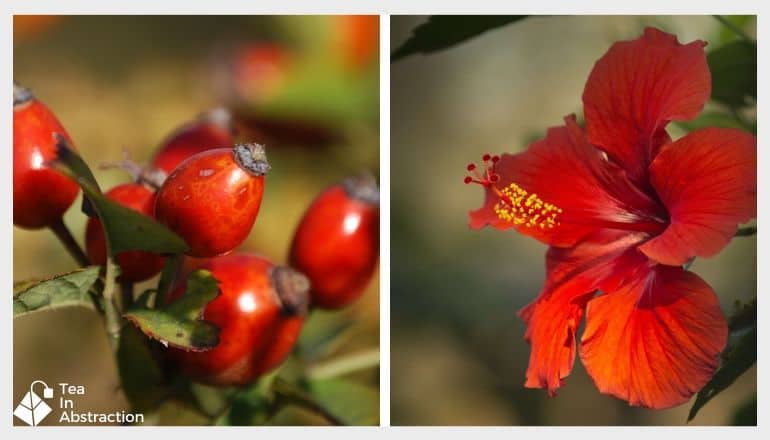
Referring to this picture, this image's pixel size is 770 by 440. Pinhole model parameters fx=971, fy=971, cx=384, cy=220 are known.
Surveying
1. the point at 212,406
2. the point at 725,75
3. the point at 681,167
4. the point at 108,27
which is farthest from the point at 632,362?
the point at 108,27

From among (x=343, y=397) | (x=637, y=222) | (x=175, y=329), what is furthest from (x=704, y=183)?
(x=175, y=329)

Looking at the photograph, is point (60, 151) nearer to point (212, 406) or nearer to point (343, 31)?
point (212, 406)

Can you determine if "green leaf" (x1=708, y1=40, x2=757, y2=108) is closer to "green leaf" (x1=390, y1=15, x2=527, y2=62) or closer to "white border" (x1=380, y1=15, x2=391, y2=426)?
"green leaf" (x1=390, y1=15, x2=527, y2=62)

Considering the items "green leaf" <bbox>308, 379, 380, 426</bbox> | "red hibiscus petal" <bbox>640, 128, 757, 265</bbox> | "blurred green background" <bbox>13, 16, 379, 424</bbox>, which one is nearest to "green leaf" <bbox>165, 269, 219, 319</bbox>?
"green leaf" <bbox>308, 379, 380, 426</bbox>

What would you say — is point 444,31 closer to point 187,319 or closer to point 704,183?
point 704,183

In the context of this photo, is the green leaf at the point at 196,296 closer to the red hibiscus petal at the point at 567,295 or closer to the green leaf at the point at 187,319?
the green leaf at the point at 187,319

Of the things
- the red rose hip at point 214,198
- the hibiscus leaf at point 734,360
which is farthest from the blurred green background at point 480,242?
the red rose hip at point 214,198

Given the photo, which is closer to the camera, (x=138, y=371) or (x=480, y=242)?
(x=138, y=371)
